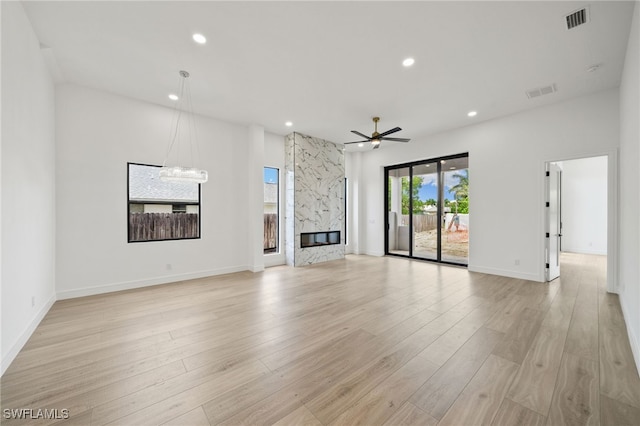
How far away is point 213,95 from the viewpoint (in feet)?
14.6

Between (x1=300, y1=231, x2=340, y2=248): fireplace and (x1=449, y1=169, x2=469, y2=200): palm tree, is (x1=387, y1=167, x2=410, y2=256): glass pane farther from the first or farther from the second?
(x1=300, y1=231, x2=340, y2=248): fireplace

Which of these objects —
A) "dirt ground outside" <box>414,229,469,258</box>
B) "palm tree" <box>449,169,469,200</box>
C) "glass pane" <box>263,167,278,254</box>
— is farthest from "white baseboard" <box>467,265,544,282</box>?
"glass pane" <box>263,167,278,254</box>

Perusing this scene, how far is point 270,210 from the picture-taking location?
259 inches

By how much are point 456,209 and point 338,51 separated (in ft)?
16.6

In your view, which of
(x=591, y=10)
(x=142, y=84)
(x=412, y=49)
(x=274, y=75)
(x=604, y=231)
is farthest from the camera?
(x=604, y=231)

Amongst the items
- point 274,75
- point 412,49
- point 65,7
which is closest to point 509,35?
point 412,49

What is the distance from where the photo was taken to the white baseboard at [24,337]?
223 cm

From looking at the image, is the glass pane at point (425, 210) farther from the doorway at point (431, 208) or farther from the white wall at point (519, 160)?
the white wall at point (519, 160)

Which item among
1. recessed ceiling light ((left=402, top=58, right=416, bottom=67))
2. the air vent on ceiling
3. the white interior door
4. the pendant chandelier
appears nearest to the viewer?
the air vent on ceiling

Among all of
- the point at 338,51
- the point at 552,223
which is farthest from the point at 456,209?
the point at 338,51

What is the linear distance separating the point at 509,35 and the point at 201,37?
3644 mm

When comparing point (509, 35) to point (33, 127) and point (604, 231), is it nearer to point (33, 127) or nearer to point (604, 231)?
point (33, 127)

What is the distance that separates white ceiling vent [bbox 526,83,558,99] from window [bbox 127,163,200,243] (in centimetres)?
650

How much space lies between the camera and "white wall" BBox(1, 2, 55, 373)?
2311mm
